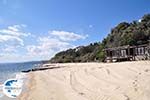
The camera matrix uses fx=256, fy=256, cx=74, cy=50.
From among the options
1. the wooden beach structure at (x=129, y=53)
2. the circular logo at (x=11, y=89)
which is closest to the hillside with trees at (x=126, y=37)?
the wooden beach structure at (x=129, y=53)

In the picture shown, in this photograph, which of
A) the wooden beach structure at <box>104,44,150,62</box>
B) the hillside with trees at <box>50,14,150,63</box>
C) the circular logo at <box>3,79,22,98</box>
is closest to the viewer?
the circular logo at <box>3,79,22,98</box>

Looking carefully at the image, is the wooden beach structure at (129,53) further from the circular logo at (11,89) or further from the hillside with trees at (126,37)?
the circular logo at (11,89)

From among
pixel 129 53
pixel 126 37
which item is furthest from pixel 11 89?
pixel 126 37

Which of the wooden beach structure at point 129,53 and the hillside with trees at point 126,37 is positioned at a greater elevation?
the hillside with trees at point 126,37

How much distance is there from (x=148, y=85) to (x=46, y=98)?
4237mm

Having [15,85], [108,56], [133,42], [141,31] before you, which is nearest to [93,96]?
[15,85]

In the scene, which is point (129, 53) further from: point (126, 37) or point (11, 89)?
point (11, 89)

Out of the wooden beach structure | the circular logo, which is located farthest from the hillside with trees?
the circular logo

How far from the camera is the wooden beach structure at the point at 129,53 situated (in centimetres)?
3278

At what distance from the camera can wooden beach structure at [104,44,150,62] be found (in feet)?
108

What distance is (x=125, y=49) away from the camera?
125ft

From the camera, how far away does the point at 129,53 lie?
3681 centimetres

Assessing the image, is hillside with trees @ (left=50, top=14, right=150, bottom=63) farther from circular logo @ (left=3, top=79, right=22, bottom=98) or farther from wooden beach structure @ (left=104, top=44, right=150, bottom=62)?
circular logo @ (left=3, top=79, right=22, bottom=98)

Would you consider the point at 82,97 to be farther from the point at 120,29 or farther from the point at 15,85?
the point at 120,29
